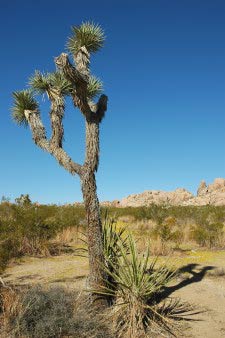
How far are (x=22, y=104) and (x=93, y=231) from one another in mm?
3444

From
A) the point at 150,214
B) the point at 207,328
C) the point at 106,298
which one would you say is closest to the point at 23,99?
the point at 106,298

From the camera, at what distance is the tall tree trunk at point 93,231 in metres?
6.71

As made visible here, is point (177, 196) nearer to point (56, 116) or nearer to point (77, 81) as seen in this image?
point (56, 116)

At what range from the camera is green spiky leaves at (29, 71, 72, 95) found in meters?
8.41

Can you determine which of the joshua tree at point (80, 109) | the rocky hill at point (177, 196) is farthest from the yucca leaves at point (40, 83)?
the rocky hill at point (177, 196)

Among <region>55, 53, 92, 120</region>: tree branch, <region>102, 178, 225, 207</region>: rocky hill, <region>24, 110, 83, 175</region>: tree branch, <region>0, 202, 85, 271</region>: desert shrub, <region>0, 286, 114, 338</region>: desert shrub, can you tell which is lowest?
<region>0, 286, 114, 338</region>: desert shrub

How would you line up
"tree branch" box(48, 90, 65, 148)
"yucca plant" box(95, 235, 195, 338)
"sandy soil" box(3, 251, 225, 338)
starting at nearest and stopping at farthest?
1. "yucca plant" box(95, 235, 195, 338)
2. "sandy soil" box(3, 251, 225, 338)
3. "tree branch" box(48, 90, 65, 148)

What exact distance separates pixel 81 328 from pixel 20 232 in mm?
7747

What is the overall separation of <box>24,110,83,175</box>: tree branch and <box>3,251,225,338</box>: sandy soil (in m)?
2.58

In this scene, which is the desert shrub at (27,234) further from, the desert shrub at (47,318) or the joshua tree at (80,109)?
the desert shrub at (47,318)

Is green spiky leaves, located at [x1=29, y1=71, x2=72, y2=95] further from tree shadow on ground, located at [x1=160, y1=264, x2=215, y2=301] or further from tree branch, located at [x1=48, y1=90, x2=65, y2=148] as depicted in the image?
tree shadow on ground, located at [x1=160, y1=264, x2=215, y2=301]

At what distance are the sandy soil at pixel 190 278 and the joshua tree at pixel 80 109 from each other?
1.91 meters

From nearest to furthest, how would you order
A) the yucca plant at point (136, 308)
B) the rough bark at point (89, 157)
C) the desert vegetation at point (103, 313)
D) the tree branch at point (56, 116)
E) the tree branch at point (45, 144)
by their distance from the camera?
1. the desert vegetation at point (103, 313)
2. the yucca plant at point (136, 308)
3. the rough bark at point (89, 157)
4. the tree branch at point (45, 144)
5. the tree branch at point (56, 116)

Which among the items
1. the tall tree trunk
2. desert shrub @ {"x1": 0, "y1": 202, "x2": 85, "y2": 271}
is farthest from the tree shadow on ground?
desert shrub @ {"x1": 0, "y1": 202, "x2": 85, "y2": 271}
